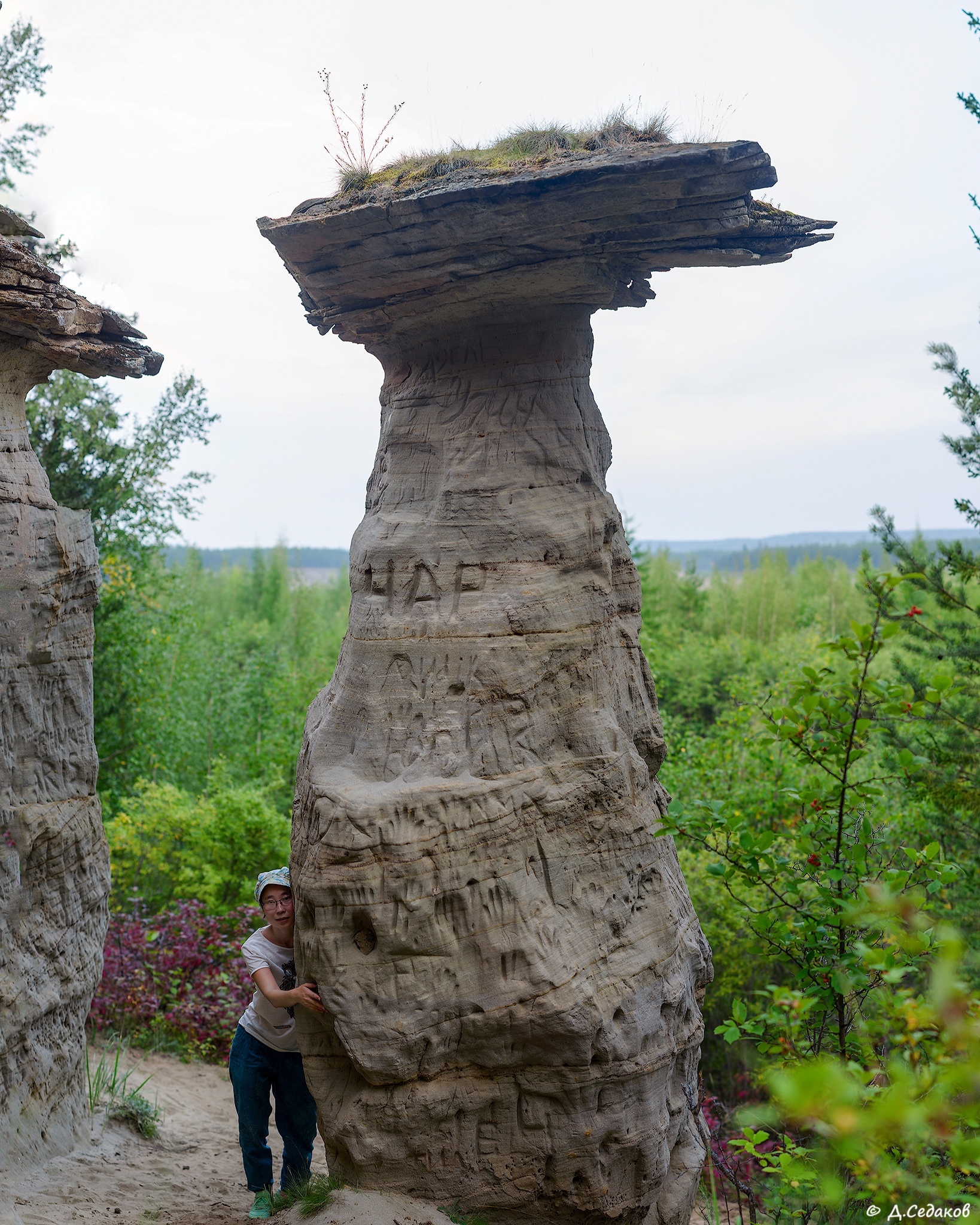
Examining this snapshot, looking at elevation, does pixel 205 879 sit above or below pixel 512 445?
below

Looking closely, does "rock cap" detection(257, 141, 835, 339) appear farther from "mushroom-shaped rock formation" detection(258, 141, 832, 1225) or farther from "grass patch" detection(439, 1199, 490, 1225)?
"grass patch" detection(439, 1199, 490, 1225)

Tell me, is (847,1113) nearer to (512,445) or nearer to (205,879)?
(512,445)

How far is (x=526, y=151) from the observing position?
5.53m

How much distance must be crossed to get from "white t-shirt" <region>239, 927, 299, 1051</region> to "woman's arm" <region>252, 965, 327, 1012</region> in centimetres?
20

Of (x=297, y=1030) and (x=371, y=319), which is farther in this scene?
(x=371, y=319)

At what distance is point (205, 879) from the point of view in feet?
42.2

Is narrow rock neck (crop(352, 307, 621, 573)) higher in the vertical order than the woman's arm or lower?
higher

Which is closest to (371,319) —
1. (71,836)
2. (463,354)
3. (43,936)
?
(463,354)

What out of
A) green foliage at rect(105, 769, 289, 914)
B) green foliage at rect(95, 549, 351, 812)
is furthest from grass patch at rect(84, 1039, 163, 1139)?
green foliage at rect(95, 549, 351, 812)

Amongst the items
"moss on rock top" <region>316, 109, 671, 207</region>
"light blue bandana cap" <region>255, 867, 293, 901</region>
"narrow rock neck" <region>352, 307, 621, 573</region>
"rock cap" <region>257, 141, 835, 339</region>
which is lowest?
"light blue bandana cap" <region>255, 867, 293, 901</region>

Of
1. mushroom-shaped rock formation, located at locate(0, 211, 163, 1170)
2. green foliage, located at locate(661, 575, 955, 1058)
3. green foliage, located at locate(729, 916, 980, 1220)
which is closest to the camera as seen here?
green foliage, located at locate(729, 916, 980, 1220)

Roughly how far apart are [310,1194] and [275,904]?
163cm

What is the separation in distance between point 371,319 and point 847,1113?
5.35 meters

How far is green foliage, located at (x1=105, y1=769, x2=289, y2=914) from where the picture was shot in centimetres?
1288
